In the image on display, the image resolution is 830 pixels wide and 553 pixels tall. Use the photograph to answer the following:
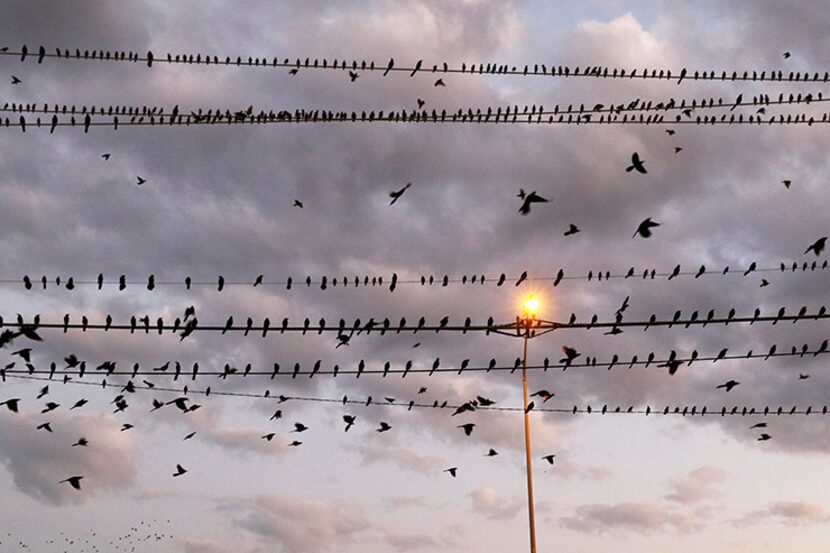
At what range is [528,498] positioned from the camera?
27766mm

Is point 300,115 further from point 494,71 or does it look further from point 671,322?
point 671,322

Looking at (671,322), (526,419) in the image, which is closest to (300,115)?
(671,322)

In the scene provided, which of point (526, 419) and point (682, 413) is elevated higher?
point (526, 419)

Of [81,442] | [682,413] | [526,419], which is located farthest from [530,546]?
[81,442]

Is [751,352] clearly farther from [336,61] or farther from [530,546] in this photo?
[530,546]

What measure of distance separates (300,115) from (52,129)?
14.3 ft

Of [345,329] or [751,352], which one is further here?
[751,352]

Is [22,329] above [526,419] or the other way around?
the other way around

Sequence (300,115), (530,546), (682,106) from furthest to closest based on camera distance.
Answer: (530,546) → (682,106) → (300,115)

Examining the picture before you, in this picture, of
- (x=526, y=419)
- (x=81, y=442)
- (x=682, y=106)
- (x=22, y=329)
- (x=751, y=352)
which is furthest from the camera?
(x=526, y=419)

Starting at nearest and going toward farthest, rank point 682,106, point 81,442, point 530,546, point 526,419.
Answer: point 682,106, point 81,442, point 530,546, point 526,419

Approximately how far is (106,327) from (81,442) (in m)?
8.74

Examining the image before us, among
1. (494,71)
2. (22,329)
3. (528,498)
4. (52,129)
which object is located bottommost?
(22,329)

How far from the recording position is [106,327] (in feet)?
44.9
